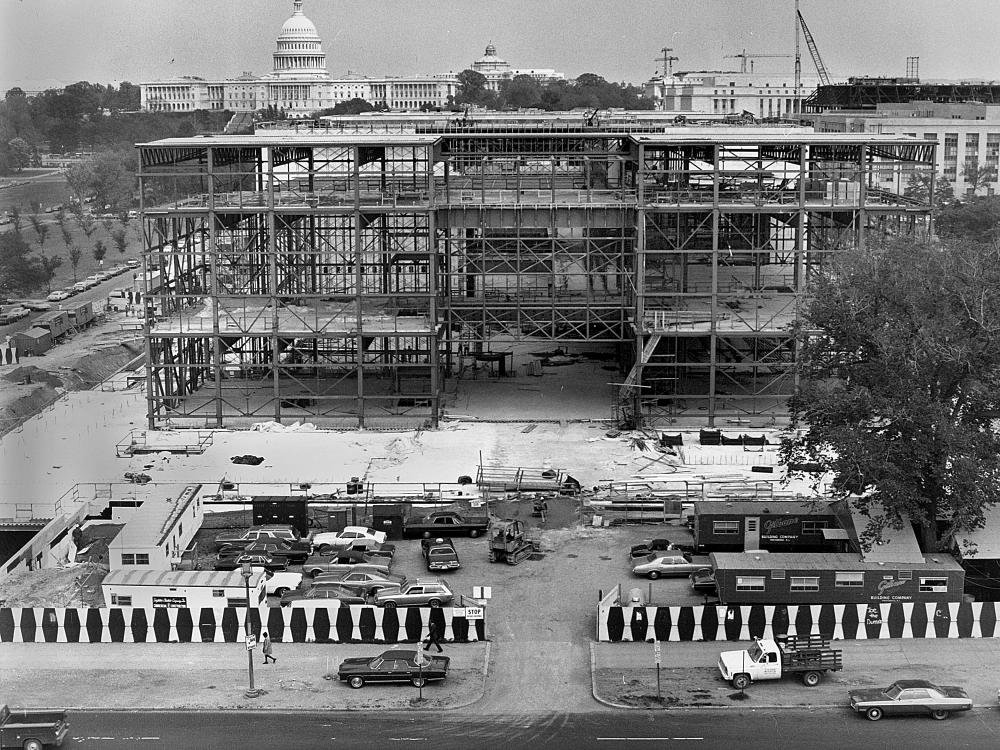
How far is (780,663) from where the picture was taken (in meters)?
26.3

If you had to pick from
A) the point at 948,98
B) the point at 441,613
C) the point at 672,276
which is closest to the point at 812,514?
the point at 441,613

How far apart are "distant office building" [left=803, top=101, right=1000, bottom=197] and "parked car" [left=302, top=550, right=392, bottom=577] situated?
237 feet

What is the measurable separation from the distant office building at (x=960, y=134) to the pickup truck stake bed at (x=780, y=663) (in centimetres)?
7621

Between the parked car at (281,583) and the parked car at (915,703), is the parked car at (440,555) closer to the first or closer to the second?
the parked car at (281,583)

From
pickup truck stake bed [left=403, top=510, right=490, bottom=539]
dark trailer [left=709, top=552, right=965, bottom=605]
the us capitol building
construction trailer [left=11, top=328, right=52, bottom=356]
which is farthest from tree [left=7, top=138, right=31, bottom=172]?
dark trailer [left=709, top=552, right=965, bottom=605]

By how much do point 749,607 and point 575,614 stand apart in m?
3.52

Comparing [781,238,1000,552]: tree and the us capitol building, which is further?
the us capitol building

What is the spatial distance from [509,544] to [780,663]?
30.4ft

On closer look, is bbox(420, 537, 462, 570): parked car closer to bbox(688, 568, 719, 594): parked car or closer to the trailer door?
bbox(688, 568, 719, 594): parked car

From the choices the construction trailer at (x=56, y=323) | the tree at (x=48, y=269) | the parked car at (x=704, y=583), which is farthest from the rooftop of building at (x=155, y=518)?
the tree at (x=48, y=269)

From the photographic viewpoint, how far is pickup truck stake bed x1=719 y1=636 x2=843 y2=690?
26.2 m

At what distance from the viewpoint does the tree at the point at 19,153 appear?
115 meters

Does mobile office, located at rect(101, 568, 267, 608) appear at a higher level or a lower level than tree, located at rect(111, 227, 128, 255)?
lower

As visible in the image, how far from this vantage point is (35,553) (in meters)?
33.1
